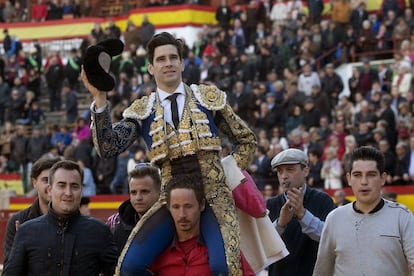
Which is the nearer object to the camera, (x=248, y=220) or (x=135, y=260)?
(x=135, y=260)

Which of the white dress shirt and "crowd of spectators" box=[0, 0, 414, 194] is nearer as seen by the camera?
→ the white dress shirt

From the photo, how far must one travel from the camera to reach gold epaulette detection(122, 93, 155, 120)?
692 cm

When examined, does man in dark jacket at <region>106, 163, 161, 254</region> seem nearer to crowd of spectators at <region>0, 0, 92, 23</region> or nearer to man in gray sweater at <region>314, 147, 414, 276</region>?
man in gray sweater at <region>314, 147, 414, 276</region>

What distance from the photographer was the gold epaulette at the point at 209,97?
6922mm

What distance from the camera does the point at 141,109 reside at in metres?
6.96

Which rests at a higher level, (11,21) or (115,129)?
(11,21)

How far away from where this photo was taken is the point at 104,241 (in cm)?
680

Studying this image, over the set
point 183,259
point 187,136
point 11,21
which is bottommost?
point 183,259

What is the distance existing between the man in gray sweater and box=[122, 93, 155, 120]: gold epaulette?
1133 millimetres

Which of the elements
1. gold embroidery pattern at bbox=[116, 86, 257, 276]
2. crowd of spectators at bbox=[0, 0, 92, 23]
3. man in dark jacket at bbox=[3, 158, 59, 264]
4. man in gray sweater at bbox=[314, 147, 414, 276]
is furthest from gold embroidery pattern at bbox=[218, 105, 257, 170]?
crowd of spectators at bbox=[0, 0, 92, 23]

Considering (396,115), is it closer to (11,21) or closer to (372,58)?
(372,58)

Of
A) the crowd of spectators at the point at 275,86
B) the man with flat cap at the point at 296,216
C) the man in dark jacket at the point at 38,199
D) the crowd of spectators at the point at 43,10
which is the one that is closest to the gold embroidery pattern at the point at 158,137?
the man in dark jacket at the point at 38,199

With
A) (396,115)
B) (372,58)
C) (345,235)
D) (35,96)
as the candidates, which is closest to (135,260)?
(345,235)

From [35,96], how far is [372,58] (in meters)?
7.38
